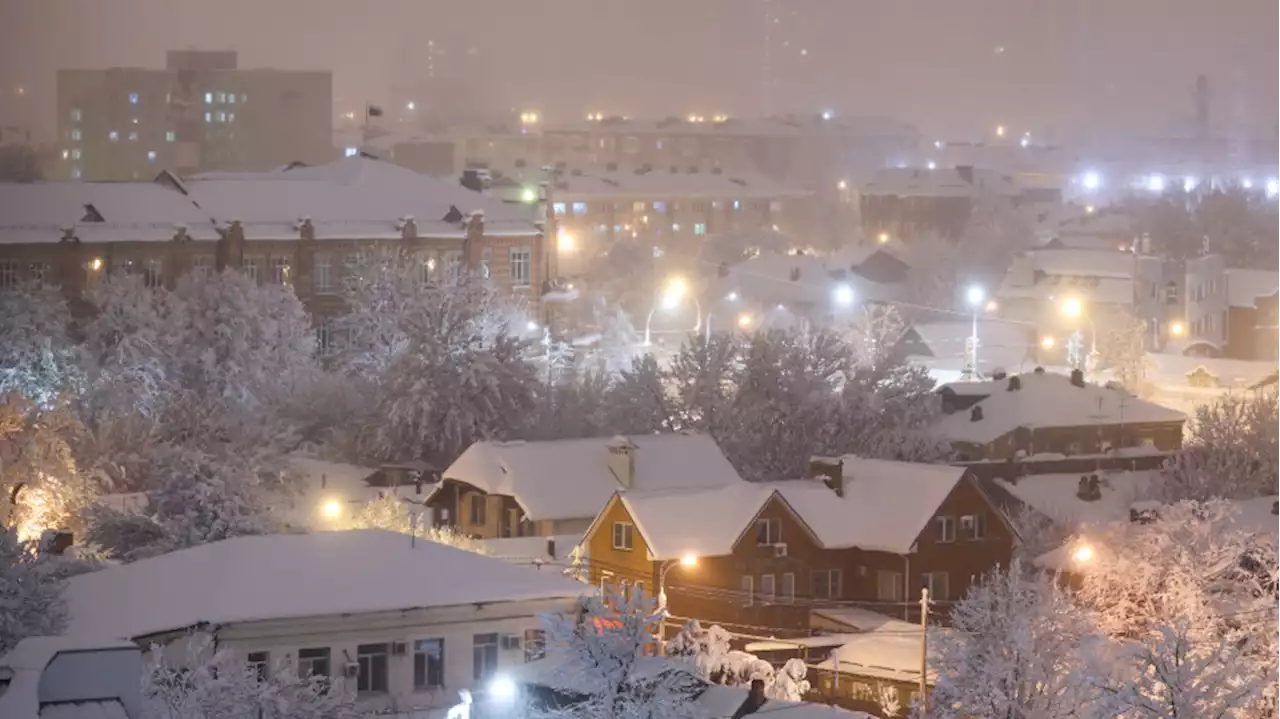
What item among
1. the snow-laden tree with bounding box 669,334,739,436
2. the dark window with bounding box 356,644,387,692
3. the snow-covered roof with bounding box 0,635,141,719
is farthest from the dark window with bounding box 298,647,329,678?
the snow-laden tree with bounding box 669,334,739,436

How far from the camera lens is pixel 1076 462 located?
39500 mm

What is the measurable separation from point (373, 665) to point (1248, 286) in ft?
148

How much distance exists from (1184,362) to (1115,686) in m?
32.2

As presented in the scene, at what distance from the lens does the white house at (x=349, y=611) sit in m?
20.9

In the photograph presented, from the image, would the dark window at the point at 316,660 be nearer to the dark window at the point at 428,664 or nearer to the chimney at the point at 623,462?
the dark window at the point at 428,664

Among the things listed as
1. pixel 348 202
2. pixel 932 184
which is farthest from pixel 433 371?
pixel 932 184

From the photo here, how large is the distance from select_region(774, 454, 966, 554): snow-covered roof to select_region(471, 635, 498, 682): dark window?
25.6 feet

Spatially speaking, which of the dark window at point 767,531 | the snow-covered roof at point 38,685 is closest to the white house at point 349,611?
the snow-covered roof at point 38,685

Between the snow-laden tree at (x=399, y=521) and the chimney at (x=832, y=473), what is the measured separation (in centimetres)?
459

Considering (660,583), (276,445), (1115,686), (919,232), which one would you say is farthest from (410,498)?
(919,232)

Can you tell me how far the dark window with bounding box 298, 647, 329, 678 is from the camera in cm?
2109

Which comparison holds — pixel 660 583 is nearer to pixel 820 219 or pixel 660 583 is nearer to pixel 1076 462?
pixel 1076 462

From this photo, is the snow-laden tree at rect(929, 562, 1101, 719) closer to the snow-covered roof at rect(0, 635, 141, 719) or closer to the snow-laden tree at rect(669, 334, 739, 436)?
the snow-covered roof at rect(0, 635, 141, 719)

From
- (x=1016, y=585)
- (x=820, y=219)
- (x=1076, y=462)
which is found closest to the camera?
(x=1016, y=585)
